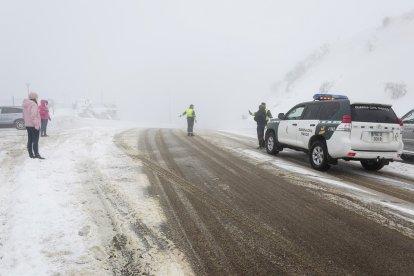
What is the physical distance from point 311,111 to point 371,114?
1795mm

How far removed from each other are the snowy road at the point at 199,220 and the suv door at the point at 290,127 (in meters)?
1.94

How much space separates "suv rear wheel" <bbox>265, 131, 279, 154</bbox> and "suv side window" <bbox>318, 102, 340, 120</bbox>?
2547mm

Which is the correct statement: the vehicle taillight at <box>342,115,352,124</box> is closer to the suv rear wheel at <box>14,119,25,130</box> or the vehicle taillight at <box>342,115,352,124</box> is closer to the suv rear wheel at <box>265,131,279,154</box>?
the suv rear wheel at <box>265,131,279,154</box>

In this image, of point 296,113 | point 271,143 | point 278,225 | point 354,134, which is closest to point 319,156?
point 354,134

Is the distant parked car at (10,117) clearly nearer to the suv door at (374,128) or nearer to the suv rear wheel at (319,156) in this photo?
the suv rear wheel at (319,156)

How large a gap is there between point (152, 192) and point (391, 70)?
30003 millimetres

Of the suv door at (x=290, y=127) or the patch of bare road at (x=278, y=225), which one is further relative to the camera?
the suv door at (x=290, y=127)

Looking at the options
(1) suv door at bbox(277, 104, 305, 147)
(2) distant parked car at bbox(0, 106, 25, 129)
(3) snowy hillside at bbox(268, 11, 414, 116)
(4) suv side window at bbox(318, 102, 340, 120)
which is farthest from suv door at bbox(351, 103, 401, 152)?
(2) distant parked car at bbox(0, 106, 25, 129)

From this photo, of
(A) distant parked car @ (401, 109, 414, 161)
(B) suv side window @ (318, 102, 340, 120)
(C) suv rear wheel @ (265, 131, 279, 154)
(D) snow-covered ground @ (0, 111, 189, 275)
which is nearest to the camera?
(D) snow-covered ground @ (0, 111, 189, 275)

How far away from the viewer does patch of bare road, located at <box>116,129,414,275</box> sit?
12.1 feet

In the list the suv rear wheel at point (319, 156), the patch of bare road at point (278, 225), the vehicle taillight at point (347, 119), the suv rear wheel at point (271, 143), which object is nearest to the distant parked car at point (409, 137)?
the patch of bare road at point (278, 225)

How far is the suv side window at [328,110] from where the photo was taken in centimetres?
861

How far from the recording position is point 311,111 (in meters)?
9.70

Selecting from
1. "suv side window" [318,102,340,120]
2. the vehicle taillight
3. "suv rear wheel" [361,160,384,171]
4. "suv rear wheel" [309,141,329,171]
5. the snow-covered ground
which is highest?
A: "suv side window" [318,102,340,120]
